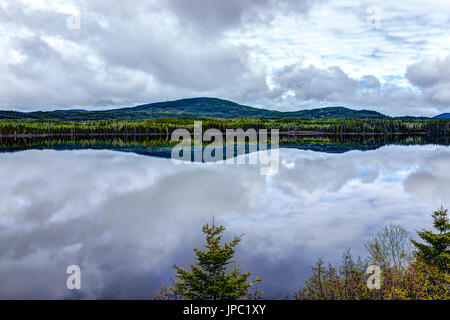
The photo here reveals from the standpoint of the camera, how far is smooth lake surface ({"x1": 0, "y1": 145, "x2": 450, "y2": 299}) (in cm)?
1162

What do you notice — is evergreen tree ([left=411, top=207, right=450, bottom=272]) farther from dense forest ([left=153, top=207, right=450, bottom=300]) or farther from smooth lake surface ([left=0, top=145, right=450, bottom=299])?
smooth lake surface ([left=0, top=145, right=450, bottom=299])

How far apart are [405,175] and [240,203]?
24271 millimetres

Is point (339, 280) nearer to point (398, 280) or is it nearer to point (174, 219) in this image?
point (398, 280)

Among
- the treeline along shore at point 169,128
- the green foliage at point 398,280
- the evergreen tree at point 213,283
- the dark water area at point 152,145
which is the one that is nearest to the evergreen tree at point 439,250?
the green foliage at point 398,280

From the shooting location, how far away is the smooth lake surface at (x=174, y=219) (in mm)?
11625

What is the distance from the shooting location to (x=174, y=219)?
19.0m

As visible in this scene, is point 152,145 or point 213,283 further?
point 152,145

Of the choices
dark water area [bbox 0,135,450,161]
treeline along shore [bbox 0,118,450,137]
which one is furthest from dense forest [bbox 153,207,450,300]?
treeline along shore [bbox 0,118,450,137]

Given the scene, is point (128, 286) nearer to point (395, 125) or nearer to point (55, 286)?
point (55, 286)

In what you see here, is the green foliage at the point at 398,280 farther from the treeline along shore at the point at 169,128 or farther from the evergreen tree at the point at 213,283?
the treeline along shore at the point at 169,128

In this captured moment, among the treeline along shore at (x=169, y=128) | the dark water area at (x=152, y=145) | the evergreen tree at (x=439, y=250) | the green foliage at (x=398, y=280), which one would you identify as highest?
the treeline along shore at (x=169, y=128)

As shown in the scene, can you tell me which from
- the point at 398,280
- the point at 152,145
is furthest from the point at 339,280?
the point at 152,145
